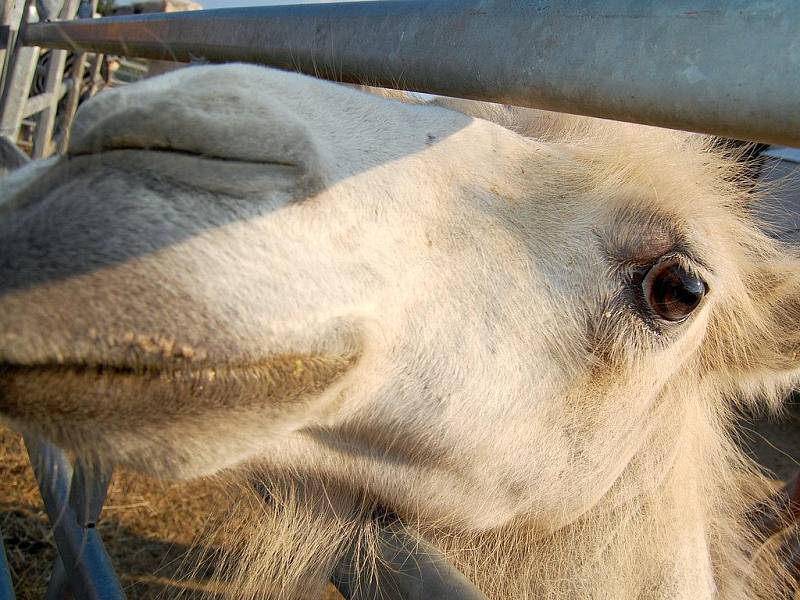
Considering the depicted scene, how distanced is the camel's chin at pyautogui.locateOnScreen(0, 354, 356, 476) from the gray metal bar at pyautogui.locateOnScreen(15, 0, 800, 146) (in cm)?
45

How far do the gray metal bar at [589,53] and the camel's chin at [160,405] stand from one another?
1.48ft

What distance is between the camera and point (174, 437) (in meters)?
0.81

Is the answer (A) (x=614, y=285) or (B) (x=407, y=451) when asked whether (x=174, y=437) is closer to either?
(B) (x=407, y=451)

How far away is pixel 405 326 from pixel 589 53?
501 mm

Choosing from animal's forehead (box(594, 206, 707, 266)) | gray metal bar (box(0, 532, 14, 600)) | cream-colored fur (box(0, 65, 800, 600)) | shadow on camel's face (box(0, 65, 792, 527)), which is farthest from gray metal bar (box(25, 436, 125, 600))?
animal's forehead (box(594, 206, 707, 266))

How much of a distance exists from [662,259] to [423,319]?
1.82 ft

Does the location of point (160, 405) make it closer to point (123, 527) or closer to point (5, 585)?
point (5, 585)

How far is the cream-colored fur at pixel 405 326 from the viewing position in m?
0.75

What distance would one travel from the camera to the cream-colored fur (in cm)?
75

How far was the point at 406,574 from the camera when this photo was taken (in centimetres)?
138

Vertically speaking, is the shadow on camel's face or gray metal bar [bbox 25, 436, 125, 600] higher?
the shadow on camel's face

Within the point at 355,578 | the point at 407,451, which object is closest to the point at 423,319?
the point at 407,451

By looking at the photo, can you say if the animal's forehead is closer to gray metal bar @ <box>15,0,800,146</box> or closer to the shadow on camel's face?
the shadow on camel's face

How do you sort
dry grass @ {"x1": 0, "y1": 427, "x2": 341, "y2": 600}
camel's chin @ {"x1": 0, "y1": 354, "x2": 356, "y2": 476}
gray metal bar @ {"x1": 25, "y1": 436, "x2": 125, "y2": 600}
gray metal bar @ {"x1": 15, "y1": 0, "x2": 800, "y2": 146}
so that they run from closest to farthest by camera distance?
gray metal bar @ {"x1": 15, "y1": 0, "x2": 800, "y2": 146}
camel's chin @ {"x1": 0, "y1": 354, "x2": 356, "y2": 476}
gray metal bar @ {"x1": 25, "y1": 436, "x2": 125, "y2": 600}
dry grass @ {"x1": 0, "y1": 427, "x2": 341, "y2": 600}
